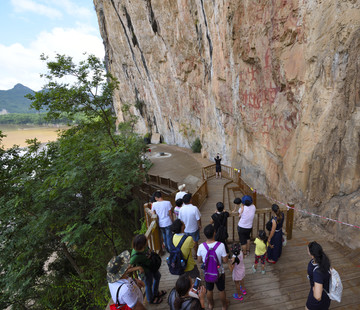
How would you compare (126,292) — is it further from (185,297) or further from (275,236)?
(275,236)

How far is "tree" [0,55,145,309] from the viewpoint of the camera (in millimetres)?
7746

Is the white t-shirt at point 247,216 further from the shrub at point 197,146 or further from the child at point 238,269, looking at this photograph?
the shrub at point 197,146

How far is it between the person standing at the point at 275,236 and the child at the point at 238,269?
3.35ft

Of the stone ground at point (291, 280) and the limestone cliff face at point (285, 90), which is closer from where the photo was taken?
the stone ground at point (291, 280)

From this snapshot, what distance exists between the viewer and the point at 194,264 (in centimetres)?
341

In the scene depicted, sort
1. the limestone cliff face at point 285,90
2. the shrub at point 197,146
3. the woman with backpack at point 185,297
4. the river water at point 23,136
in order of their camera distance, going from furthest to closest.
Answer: the river water at point 23,136, the shrub at point 197,146, the limestone cliff face at point 285,90, the woman with backpack at point 185,297

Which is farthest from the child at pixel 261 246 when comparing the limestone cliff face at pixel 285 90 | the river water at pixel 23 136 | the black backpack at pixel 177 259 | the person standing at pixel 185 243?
the river water at pixel 23 136

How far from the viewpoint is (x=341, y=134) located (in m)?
5.20

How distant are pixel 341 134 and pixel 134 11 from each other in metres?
25.3

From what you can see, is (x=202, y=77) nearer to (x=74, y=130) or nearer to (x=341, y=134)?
(x=74, y=130)

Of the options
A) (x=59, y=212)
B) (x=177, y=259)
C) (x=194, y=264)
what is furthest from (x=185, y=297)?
(x=59, y=212)

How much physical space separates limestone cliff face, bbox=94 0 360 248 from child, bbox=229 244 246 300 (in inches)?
125

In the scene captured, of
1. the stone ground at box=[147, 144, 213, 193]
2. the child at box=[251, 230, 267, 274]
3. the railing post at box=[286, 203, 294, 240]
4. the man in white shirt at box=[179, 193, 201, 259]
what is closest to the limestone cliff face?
the railing post at box=[286, 203, 294, 240]

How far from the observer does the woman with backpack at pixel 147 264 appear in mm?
3005
